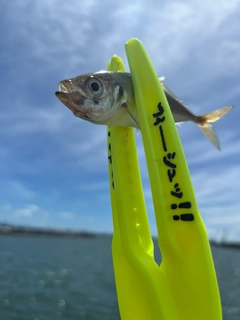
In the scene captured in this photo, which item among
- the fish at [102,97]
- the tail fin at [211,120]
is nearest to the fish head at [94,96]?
the fish at [102,97]

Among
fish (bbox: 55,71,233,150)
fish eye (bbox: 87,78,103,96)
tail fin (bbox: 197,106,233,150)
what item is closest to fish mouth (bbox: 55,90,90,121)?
fish (bbox: 55,71,233,150)

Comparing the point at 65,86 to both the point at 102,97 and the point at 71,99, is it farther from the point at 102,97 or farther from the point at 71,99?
the point at 102,97

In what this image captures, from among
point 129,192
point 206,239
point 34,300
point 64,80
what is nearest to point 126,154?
point 129,192

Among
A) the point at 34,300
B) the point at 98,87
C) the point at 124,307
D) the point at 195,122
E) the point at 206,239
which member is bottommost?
the point at 124,307

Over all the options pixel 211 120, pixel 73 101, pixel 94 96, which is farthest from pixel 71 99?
pixel 211 120

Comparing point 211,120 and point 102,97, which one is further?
point 211,120

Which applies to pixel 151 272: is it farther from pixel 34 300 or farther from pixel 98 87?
pixel 34 300

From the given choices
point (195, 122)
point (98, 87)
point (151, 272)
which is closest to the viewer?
point (151, 272)
